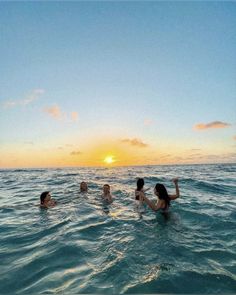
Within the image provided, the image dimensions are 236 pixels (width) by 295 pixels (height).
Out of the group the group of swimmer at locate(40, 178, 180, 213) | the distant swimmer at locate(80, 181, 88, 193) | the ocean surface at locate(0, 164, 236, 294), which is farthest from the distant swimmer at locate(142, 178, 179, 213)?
the distant swimmer at locate(80, 181, 88, 193)

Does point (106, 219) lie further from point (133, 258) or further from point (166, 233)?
point (133, 258)

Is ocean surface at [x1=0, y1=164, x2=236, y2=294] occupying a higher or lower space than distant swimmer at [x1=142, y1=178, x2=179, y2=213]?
lower

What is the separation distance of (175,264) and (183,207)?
614cm

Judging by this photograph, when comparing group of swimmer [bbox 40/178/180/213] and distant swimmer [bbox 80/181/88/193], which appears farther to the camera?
distant swimmer [bbox 80/181/88/193]

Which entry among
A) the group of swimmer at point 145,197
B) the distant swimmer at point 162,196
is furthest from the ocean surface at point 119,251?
the group of swimmer at point 145,197

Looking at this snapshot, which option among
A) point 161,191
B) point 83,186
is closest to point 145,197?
point 161,191

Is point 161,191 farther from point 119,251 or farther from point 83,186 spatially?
point 83,186

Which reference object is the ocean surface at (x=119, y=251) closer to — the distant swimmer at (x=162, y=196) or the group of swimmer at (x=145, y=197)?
the distant swimmer at (x=162, y=196)

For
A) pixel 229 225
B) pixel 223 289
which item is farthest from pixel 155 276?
pixel 229 225

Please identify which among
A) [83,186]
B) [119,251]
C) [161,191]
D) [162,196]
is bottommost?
[119,251]

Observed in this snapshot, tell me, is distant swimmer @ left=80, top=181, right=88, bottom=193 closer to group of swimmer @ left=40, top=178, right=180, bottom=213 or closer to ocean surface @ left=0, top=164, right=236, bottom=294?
group of swimmer @ left=40, top=178, right=180, bottom=213

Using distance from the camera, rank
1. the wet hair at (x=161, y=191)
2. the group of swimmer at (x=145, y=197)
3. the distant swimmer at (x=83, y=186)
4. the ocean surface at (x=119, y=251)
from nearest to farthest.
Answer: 1. the ocean surface at (x=119, y=251)
2. the group of swimmer at (x=145, y=197)
3. the wet hair at (x=161, y=191)
4. the distant swimmer at (x=83, y=186)

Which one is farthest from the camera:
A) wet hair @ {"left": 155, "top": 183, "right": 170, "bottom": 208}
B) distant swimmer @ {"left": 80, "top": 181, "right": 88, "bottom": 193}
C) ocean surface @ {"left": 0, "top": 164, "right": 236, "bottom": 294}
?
distant swimmer @ {"left": 80, "top": 181, "right": 88, "bottom": 193}

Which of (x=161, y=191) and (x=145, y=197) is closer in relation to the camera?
(x=145, y=197)
